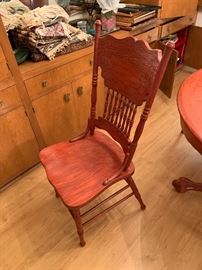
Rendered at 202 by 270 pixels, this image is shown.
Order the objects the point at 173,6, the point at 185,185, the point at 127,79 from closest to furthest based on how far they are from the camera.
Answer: the point at 127,79 < the point at 185,185 < the point at 173,6

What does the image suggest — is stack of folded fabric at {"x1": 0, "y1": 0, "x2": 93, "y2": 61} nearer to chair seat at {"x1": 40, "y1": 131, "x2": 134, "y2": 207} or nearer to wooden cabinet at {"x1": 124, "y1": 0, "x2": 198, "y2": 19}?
chair seat at {"x1": 40, "y1": 131, "x2": 134, "y2": 207}

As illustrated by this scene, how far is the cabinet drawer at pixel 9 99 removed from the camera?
4.26 ft

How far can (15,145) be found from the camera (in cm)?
151

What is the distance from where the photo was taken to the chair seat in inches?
41.8

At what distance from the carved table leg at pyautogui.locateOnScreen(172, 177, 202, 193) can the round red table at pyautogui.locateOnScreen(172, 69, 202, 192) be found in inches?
21.3

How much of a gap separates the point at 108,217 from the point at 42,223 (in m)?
0.44

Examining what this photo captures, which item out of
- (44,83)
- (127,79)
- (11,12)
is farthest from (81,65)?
(127,79)

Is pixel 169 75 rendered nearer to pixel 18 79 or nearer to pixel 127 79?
pixel 127 79

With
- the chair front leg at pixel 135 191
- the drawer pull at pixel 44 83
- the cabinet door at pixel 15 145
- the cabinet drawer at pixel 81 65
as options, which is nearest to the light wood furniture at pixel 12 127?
the cabinet door at pixel 15 145

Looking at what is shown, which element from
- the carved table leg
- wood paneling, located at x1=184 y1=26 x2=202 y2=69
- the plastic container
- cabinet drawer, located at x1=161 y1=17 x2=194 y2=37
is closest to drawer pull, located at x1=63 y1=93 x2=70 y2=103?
the plastic container

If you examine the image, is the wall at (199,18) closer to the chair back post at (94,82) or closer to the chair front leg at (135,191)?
the chair back post at (94,82)

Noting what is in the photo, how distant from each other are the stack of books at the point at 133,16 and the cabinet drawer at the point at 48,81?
0.70 m

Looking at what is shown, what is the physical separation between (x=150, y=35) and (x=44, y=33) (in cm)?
113

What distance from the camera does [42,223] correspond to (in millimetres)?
1466
